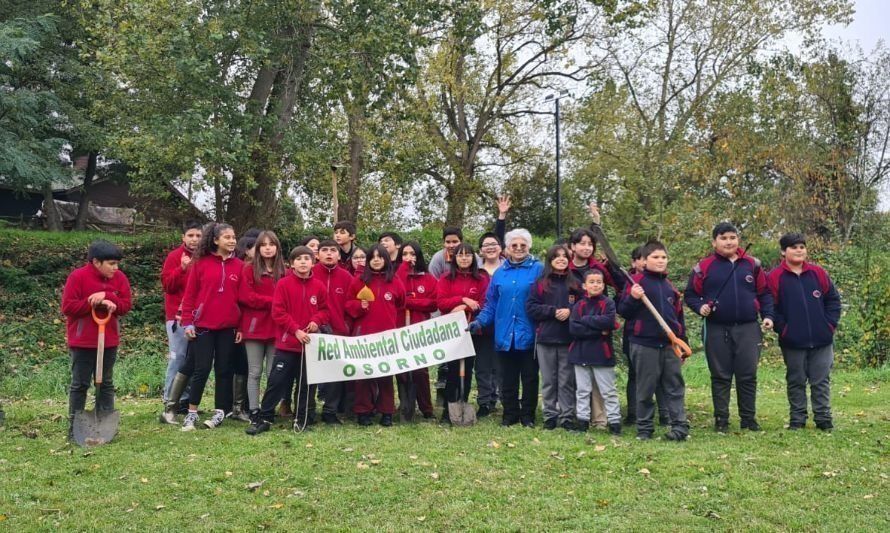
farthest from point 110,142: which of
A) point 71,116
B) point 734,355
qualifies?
point 734,355

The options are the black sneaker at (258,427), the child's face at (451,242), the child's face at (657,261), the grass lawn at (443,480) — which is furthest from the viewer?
the child's face at (451,242)

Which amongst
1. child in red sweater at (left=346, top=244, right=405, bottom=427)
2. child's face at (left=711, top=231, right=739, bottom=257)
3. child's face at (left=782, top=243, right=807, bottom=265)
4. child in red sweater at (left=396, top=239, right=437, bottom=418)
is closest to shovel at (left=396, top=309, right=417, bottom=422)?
child in red sweater at (left=396, top=239, right=437, bottom=418)

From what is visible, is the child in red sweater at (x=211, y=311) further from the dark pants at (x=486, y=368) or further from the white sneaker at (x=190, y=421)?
the dark pants at (x=486, y=368)

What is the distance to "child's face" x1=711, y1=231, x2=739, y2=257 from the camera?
25.7 feet

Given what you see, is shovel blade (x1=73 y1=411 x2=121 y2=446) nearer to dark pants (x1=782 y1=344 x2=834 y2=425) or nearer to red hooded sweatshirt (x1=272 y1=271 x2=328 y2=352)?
red hooded sweatshirt (x1=272 y1=271 x2=328 y2=352)

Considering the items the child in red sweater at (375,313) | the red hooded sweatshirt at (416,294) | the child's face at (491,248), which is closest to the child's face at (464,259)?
the child's face at (491,248)

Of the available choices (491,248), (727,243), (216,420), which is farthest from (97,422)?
(727,243)

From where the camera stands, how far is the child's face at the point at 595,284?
25.7 ft

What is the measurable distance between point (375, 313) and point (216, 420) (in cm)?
188

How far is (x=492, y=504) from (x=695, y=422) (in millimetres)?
3901

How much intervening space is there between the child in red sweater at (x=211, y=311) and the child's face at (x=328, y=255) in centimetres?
79

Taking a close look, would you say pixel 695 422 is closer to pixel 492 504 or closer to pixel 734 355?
pixel 734 355

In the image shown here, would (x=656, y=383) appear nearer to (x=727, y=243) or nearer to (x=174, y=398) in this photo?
(x=727, y=243)

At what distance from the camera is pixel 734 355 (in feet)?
25.8
